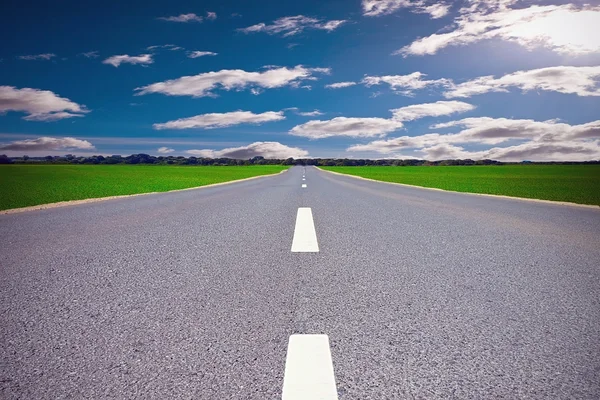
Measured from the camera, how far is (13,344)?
2107 mm

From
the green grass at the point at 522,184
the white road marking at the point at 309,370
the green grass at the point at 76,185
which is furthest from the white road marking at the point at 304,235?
the green grass at the point at 522,184

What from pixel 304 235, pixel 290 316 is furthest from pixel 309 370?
pixel 304 235

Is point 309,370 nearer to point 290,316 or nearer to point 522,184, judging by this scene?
point 290,316

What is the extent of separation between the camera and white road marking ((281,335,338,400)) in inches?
64.7

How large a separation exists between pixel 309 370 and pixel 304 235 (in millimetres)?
3729

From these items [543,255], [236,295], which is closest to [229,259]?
[236,295]

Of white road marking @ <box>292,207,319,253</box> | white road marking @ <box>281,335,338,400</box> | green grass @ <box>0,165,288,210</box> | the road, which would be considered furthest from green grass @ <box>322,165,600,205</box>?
green grass @ <box>0,165,288,210</box>

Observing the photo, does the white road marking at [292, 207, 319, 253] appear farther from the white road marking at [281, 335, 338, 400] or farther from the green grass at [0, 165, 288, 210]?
the green grass at [0, 165, 288, 210]

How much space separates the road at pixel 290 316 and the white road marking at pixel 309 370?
0.15 feet

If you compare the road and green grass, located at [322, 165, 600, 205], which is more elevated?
the road

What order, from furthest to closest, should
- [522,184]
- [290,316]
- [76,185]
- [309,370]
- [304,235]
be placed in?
[522,184]
[76,185]
[304,235]
[290,316]
[309,370]

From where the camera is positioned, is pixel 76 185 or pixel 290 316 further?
pixel 76 185

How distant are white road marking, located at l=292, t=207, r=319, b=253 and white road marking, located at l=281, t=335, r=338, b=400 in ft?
7.81

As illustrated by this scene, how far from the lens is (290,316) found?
2488 mm
